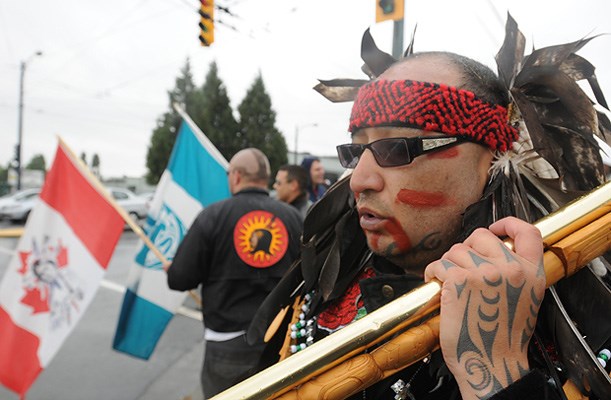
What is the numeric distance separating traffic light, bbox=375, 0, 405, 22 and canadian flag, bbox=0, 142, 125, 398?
122 inches

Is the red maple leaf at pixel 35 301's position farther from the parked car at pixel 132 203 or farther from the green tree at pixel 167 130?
the green tree at pixel 167 130

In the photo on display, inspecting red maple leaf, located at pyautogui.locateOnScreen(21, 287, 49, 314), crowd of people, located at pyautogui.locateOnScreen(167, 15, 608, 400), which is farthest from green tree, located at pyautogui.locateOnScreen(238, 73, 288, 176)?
red maple leaf, located at pyautogui.locateOnScreen(21, 287, 49, 314)

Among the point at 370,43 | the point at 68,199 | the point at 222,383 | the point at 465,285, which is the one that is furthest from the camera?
the point at 68,199

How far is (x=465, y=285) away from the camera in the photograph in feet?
2.54

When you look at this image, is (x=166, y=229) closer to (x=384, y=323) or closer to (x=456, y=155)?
(x=456, y=155)

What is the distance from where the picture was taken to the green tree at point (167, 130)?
135ft

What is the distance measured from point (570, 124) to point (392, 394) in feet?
2.46

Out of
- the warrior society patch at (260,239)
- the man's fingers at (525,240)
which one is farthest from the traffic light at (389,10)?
the warrior society patch at (260,239)

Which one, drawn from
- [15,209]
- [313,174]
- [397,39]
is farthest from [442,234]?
[15,209]

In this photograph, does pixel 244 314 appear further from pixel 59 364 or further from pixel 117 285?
pixel 117 285

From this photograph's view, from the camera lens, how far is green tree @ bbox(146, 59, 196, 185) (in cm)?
4119

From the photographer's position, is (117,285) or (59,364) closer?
(59,364)

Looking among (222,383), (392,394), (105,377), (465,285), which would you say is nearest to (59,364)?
(105,377)

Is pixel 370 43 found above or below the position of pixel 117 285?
above
